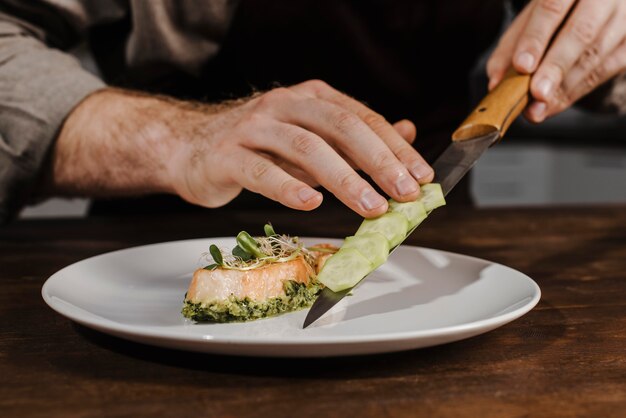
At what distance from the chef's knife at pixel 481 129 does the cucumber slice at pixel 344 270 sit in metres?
0.11

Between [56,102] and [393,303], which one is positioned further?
[56,102]

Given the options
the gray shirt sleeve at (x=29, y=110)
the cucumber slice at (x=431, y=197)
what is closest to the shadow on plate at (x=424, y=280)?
the cucumber slice at (x=431, y=197)

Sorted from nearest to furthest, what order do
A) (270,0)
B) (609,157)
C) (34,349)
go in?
(34,349) → (270,0) → (609,157)

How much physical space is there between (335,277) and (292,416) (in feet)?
0.72

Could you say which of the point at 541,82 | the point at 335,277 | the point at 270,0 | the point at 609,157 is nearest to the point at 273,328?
the point at 335,277

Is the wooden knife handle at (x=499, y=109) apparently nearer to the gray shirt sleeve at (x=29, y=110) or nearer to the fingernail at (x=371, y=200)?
the fingernail at (x=371, y=200)

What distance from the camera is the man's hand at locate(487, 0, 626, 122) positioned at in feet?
3.80

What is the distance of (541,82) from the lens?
1.15m

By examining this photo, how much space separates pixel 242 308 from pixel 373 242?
0.50 feet

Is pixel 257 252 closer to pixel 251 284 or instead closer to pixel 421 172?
pixel 251 284

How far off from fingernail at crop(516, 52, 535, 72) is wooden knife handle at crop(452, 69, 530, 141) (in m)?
0.02

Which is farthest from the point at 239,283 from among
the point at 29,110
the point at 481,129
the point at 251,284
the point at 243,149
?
the point at 29,110

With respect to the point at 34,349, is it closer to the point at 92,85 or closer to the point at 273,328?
the point at 273,328

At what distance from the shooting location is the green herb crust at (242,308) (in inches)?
30.8
